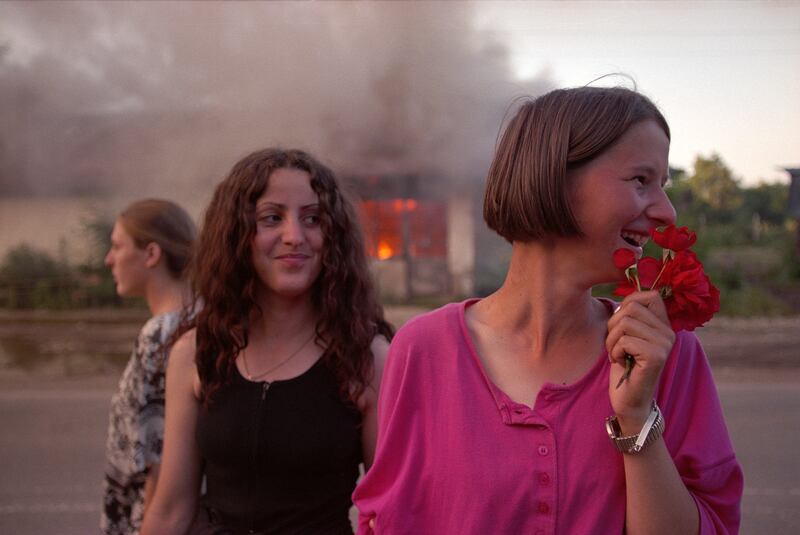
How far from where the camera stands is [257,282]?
1854 mm

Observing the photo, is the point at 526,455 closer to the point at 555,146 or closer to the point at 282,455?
the point at 555,146

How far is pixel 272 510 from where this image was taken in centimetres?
162

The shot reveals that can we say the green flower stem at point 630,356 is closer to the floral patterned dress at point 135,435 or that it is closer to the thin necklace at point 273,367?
the thin necklace at point 273,367

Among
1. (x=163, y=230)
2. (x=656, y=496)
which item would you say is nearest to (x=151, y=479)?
(x=163, y=230)

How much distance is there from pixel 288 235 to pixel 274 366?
303 mm

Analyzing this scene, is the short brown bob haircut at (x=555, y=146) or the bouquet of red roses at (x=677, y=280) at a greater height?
the short brown bob haircut at (x=555, y=146)

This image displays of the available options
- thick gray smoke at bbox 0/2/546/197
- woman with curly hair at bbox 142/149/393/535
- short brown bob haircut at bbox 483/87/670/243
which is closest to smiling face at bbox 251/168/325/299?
woman with curly hair at bbox 142/149/393/535

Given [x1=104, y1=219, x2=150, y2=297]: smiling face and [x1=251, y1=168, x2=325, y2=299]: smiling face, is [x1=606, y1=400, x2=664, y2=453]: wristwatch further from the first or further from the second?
[x1=104, y1=219, x2=150, y2=297]: smiling face

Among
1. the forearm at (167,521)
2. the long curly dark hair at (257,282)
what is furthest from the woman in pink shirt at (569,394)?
the forearm at (167,521)

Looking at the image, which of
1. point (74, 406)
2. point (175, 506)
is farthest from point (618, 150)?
point (74, 406)

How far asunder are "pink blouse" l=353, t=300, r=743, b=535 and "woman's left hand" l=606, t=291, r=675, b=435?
0.28 feet

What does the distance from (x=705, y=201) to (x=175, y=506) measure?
33.4 feet

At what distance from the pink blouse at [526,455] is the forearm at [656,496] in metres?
0.03

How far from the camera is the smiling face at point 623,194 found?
1.08 m
